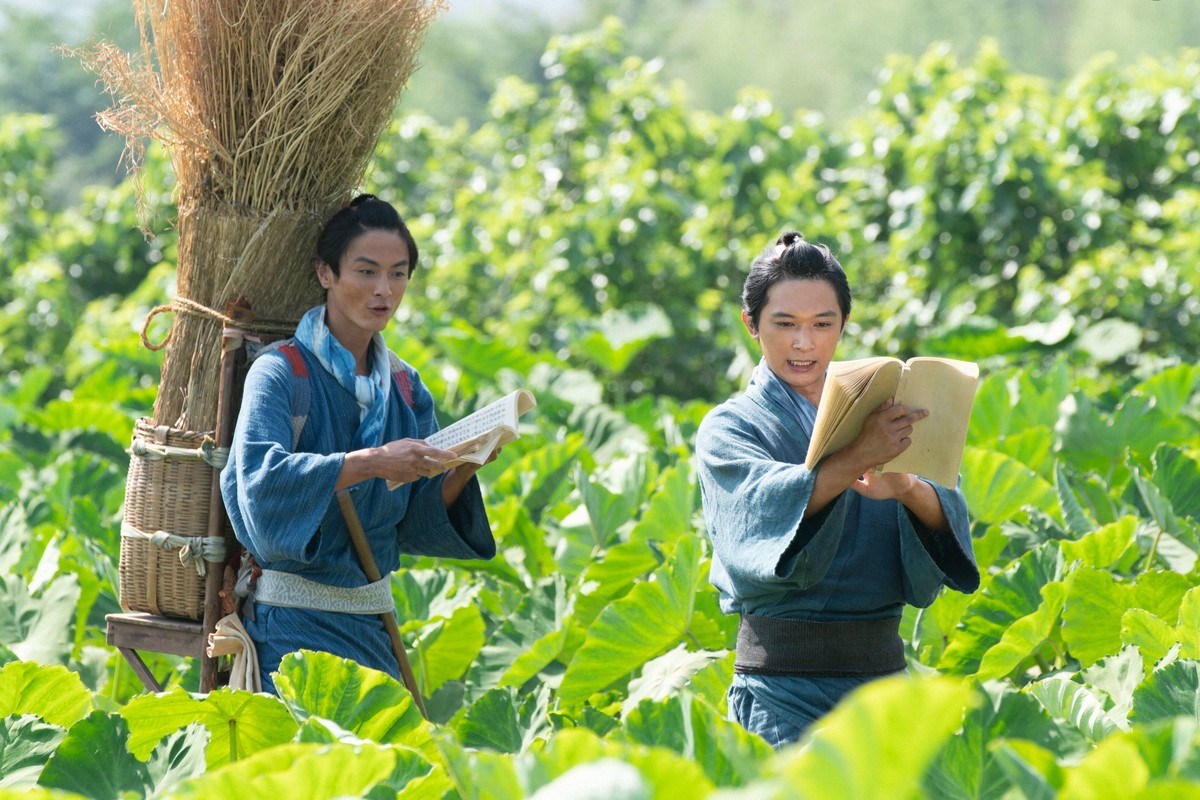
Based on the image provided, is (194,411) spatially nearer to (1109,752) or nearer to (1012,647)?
(1012,647)

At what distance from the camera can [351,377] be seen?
97.7 inches

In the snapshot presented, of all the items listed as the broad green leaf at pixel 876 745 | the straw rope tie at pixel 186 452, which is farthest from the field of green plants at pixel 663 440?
the straw rope tie at pixel 186 452

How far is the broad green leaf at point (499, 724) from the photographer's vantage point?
2.38 m

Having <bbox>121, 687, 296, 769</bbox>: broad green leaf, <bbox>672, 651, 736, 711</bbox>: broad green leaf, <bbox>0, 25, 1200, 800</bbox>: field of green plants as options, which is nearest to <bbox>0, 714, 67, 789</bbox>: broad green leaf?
<bbox>0, 25, 1200, 800</bbox>: field of green plants

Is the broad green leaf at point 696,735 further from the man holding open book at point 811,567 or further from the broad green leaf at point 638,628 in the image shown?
the broad green leaf at point 638,628

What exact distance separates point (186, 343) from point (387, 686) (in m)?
0.97

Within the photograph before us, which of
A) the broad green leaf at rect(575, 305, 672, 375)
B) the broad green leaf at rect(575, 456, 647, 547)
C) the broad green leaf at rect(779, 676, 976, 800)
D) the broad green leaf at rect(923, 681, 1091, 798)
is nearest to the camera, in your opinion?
the broad green leaf at rect(779, 676, 976, 800)

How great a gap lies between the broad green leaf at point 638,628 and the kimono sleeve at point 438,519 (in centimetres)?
28

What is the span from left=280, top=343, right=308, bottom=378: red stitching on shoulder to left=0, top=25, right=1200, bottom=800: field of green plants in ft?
1.89

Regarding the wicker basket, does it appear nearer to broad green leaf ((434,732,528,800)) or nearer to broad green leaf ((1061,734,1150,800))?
broad green leaf ((434,732,528,800))

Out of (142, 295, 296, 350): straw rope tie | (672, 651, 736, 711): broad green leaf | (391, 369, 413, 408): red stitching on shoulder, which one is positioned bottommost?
(672, 651, 736, 711): broad green leaf

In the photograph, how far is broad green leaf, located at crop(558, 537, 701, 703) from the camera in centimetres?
267

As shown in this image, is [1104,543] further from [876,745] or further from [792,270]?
[876,745]

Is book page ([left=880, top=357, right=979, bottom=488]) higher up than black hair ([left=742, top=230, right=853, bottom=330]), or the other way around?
black hair ([left=742, top=230, right=853, bottom=330])
